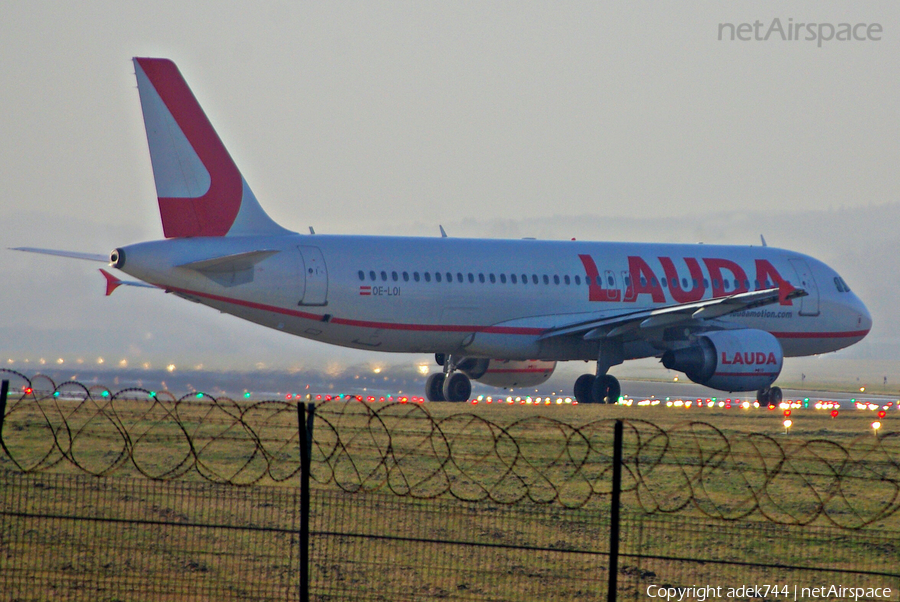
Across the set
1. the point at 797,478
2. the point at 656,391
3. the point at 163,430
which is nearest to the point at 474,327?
the point at 163,430

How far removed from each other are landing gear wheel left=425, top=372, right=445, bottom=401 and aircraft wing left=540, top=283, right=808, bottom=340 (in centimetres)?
381

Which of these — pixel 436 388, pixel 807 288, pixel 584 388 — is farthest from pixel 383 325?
pixel 807 288

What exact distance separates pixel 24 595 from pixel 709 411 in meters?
20.2

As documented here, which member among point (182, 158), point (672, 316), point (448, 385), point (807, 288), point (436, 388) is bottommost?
point (436, 388)

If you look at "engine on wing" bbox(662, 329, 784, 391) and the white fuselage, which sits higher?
the white fuselage

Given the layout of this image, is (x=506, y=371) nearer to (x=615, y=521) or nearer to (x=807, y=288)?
(x=807, y=288)

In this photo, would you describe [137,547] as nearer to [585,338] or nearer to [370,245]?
[370,245]

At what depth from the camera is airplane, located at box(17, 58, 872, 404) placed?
Result: 25.1 metres

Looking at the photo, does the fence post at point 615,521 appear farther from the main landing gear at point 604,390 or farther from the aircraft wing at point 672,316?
the main landing gear at point 604,390

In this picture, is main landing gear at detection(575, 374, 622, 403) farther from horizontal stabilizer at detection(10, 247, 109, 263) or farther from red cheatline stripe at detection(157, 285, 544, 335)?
horizontal stabilizer at detection(10, 247, 109, 263)

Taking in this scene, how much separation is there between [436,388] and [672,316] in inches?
292

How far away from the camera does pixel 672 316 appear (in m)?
27.7

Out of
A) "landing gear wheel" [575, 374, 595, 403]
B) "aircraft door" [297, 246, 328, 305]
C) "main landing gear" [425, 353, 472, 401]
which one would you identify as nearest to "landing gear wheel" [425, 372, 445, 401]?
"main landing gear" [425, 353, 472, 401]

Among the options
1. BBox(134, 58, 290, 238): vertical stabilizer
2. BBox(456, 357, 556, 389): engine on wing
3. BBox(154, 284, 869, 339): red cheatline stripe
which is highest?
BBox(134, 58, 290, 238): vertical stabilizer
